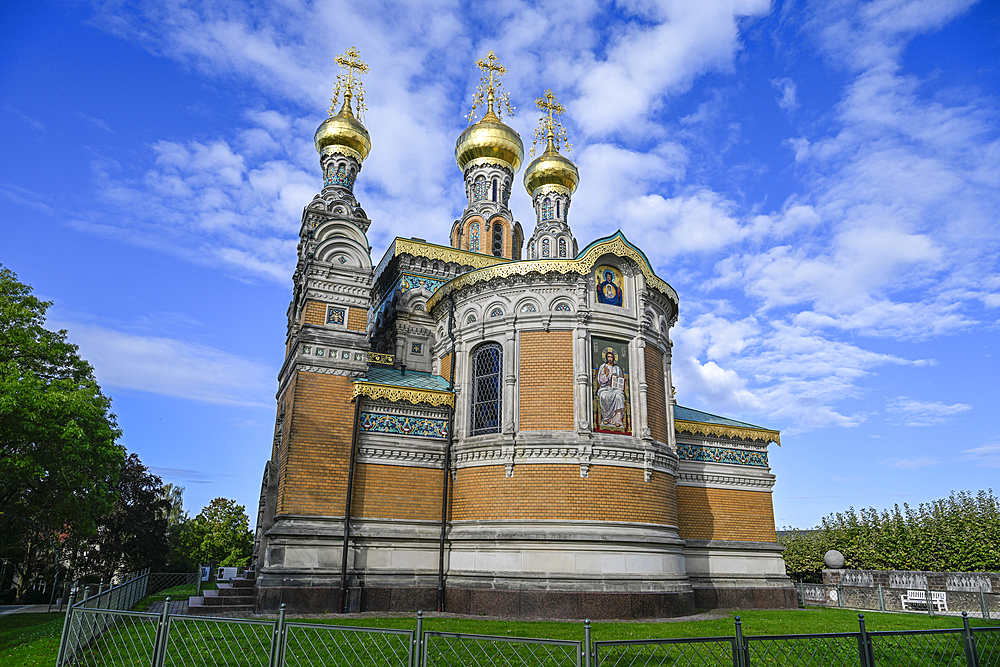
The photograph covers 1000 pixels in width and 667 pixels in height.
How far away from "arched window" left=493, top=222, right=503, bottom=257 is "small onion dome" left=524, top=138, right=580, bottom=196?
2075mm

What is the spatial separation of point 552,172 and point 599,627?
1588 cm

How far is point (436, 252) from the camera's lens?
21312mm

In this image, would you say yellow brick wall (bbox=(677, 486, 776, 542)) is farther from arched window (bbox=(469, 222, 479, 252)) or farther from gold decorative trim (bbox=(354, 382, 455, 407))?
arched window (bbox=(469, 222, 479, 252))

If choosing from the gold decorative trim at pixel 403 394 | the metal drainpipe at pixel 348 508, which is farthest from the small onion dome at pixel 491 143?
the metal drainpipe at pixel 348 508

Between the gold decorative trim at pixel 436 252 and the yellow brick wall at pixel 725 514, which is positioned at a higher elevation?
the gold decorative trim at pixel 436 252

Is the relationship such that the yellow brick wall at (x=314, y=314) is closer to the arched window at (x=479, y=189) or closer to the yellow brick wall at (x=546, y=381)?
the yellow brick wall at (x=546, y=381)

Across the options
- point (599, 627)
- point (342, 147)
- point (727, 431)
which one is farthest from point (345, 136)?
point (599, 627)

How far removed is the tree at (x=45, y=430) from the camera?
14617 mm

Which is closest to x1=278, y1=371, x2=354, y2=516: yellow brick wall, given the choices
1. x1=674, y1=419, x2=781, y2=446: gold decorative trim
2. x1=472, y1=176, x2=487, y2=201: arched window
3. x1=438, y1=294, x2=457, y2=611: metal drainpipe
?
x1=438, y1=294, x2=457, y2=611: metal drainpipe

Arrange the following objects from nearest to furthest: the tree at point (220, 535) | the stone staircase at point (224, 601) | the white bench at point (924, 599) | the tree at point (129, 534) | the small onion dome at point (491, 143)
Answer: the stone staircase at point (224, 601) → the white bench at point (924, 599) → the small onion dome at point (491, 143) → the tree at point (129, 534) → the tree at point (220, 535)

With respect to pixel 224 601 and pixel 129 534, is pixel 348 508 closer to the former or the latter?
pixel 224 601

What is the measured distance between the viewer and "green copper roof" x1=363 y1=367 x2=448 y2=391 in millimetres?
16766

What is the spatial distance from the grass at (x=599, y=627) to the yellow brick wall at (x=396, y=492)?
8.97 feet

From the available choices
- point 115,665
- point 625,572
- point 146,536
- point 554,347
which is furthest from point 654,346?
point 146,536
